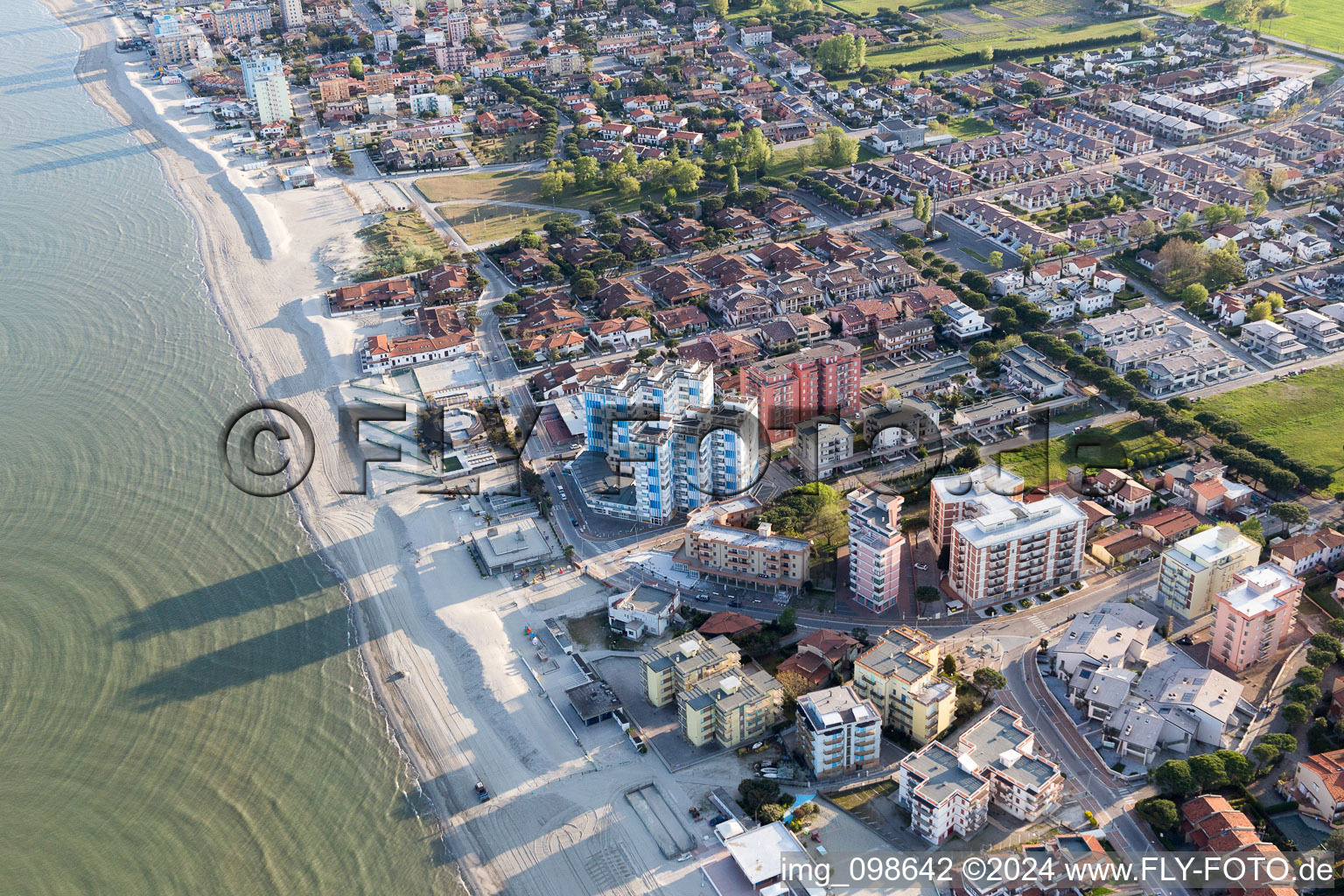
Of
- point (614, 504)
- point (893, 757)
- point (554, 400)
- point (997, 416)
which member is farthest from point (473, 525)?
point (997, 416)

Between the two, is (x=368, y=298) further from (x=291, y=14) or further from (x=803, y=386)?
(x=291, y=14)

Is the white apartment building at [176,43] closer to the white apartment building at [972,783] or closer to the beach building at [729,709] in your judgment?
the beach building at [729,709]

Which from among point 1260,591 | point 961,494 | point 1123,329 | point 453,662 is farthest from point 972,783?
point 1123,329

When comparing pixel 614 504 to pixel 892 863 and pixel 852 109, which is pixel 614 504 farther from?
pixel 852 109

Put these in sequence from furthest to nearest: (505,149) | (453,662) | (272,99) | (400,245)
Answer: (272,99), (505,149), (400,245), (453,662)

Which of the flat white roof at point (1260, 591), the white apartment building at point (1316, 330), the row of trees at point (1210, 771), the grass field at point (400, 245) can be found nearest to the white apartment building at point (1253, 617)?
the flat white roof at point (1260, 591)

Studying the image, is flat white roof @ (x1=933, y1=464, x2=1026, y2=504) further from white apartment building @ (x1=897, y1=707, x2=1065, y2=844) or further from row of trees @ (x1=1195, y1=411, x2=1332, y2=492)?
white apartment building @ (x1=897, y1=707, x2=1065, y2=844)
